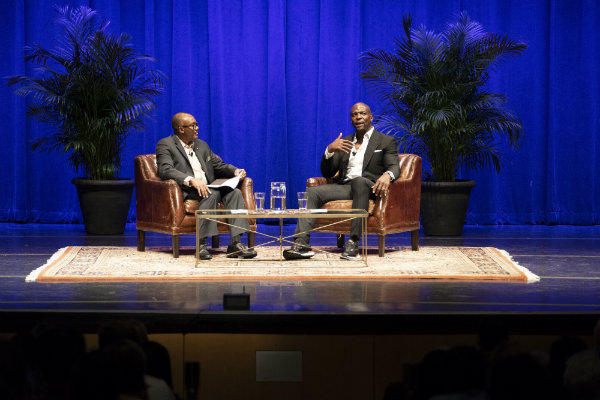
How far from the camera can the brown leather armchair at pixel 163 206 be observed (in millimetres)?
5539

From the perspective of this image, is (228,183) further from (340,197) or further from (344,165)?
(344,165)

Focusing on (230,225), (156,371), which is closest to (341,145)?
(230,225)

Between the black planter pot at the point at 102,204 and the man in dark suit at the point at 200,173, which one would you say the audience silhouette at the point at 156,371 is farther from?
the black planter pot at the point at 102,204

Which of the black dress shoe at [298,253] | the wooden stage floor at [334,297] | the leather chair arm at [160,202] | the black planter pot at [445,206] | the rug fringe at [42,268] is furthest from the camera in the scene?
the black planter pot at [445,206]

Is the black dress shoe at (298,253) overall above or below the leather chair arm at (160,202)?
below

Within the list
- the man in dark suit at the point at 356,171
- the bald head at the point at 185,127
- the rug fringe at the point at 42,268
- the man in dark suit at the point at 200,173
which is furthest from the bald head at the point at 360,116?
the rug fringe at the point at 42,268

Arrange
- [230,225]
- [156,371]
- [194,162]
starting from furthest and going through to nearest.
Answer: [194,162] → [230,225] → [156,371]

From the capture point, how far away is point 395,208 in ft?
18.8

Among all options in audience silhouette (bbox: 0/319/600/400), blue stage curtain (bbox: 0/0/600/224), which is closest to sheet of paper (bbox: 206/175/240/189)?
blue stage curtain (bbox: 0/0/600/224)

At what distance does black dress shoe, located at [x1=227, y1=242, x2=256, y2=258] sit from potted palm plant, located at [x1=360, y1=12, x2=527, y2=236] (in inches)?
82.8

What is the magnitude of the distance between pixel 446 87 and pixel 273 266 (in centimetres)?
268

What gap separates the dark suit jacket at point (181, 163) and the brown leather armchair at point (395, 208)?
2.31 ft

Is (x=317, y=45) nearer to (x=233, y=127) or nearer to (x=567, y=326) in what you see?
(x=233, y=127)

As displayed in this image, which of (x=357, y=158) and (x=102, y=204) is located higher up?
(x=357, y=158)
